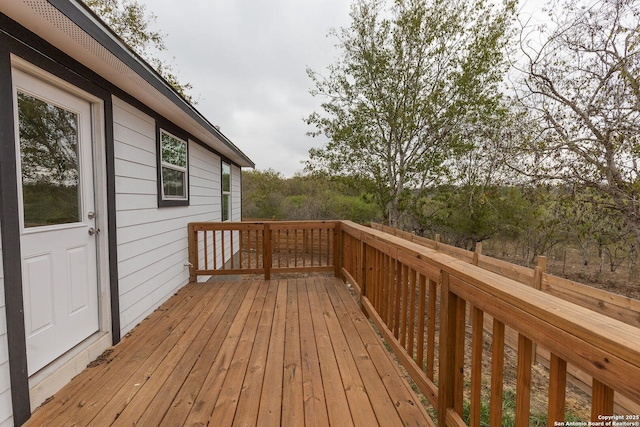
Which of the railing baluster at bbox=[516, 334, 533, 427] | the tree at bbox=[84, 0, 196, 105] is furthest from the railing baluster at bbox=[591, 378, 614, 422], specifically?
the tree at bbox=[84, 0, 196, 105]

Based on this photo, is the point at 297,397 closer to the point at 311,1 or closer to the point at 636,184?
the point at 636,184

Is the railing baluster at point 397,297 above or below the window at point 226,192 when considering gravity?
below

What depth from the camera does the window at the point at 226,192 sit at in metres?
6.75

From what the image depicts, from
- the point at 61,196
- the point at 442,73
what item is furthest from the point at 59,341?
the point at 442,73

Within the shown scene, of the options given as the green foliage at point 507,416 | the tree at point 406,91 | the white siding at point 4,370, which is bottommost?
the green foliage at point 507,416

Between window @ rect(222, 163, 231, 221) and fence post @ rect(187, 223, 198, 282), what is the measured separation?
2552 mm

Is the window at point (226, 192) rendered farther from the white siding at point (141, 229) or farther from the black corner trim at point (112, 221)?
the black corner trim at point (112, 221)

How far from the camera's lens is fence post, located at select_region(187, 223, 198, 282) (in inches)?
164

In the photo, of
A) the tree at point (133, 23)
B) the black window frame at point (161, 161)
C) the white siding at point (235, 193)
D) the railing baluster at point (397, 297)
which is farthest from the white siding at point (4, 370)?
the tree at point (133, 23)

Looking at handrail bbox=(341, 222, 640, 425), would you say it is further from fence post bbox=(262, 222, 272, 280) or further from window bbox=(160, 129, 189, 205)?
window bbox=(160, 129, 189, 205)

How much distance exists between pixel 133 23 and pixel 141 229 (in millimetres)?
7689

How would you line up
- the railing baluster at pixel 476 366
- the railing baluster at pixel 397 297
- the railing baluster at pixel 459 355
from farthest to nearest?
the railing baluster at pixel 397 297 < the railing baluster at pixel 459 355 < the railing baluster at pixel 476 366

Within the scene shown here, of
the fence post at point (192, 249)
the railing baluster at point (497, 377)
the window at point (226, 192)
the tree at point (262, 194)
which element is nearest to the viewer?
the railing baluster at point (497, 377)

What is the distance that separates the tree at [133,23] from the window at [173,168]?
3.99 meters
